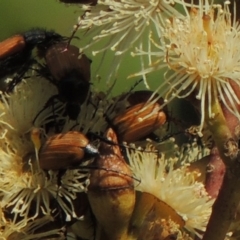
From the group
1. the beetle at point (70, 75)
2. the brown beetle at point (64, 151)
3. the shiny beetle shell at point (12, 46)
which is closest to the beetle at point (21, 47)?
the shiny beetle shell at point (12, 46)

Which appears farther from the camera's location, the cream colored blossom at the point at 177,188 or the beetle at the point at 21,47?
the beetle at the point at 21,47

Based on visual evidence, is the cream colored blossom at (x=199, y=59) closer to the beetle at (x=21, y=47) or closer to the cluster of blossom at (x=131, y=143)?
the cluster of blossom at (x=131, y=143)

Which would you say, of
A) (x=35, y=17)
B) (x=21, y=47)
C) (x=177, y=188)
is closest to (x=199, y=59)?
(x=177, y=188)

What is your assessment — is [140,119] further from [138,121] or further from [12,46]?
[12,46]

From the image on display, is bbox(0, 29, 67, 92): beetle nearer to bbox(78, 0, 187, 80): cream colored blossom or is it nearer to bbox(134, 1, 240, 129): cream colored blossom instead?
bbox(78, 0, 187, 80): cream colored blossom

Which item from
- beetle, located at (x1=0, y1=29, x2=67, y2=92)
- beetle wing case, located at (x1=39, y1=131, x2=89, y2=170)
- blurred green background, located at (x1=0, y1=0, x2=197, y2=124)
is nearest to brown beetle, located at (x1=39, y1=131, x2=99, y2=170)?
beetle wing case, located at (x1=39, y1=131, x2=89, y2=170)
